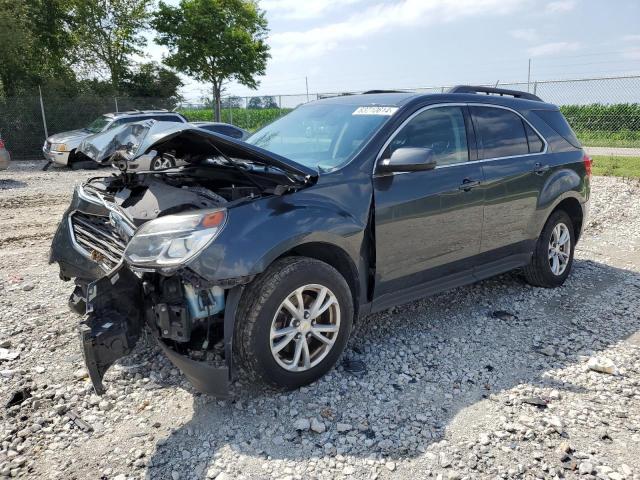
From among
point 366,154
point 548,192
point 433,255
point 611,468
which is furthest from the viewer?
point 548,192

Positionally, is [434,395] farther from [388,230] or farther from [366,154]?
[366,154]

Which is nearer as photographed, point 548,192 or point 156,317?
point 156,317

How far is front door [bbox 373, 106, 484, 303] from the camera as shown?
366 cm

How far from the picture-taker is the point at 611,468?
8.64ft

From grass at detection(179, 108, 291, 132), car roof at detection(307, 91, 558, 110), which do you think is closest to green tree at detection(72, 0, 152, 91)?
grass at detection(179, 108, 291, 132)

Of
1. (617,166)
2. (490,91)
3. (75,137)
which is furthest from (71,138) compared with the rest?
(617,166)

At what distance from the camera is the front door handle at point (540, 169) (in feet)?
15.7

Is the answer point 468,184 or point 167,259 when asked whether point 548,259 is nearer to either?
point 468,184

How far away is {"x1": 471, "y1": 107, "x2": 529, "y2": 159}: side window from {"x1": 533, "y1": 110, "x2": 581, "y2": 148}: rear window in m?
0.43

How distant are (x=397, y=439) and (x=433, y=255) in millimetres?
1553

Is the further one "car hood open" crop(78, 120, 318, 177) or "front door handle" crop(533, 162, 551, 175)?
"front door handle" crop(533, 162, 551, 175)

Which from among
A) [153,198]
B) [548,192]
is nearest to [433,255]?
[548,192]

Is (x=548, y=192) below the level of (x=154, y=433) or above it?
above

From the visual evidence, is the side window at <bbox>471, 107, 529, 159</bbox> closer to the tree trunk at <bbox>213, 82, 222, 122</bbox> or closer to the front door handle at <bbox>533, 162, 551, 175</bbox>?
the front door handle at <bbox>533, 162, 551, 175</bbox>
